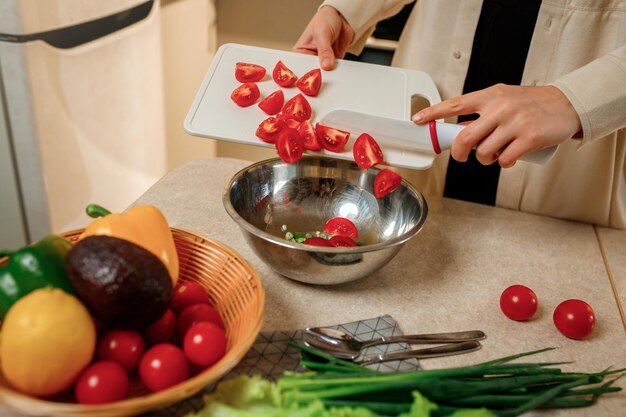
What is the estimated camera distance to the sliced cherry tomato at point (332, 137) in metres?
1.05

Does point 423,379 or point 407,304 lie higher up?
point 423,379

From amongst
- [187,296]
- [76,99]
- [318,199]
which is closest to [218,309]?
[187,296]

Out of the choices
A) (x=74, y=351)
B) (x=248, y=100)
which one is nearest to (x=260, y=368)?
(x=74, y=351)

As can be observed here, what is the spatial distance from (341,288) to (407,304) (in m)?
0.11

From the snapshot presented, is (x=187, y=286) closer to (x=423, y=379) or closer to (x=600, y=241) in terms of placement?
(x=423, y=379)

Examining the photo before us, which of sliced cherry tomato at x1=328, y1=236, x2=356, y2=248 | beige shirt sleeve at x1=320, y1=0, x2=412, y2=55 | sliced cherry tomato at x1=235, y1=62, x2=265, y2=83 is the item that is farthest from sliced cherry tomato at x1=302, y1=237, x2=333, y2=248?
beige shirt sleeve at x1=320, y1=0, x2=412, y2=55

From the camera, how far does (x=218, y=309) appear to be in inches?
33.8

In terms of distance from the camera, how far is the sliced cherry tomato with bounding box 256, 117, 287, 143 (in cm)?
104

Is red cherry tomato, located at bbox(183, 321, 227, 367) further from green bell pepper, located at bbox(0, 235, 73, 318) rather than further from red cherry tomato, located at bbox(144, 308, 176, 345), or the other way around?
green bell pepper, located at bbox(0, 235, 73, 318)

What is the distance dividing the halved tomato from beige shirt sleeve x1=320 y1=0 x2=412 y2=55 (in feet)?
1.41

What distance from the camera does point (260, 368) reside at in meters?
0.81

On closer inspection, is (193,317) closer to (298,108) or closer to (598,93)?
(298,108)

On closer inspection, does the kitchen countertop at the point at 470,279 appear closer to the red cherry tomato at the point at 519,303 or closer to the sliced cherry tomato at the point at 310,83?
the red cherry tomato at the point at 519,303

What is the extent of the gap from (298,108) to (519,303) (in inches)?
20.1
